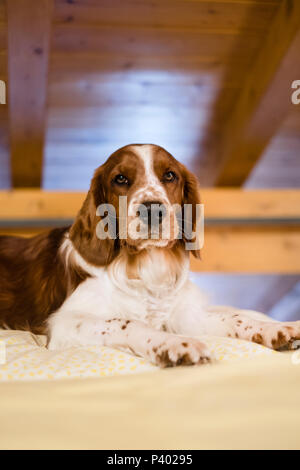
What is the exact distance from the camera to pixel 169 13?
2816mm

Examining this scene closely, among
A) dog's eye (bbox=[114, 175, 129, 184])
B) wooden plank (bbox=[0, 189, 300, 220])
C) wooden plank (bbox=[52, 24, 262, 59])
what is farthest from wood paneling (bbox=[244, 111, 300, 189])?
dog's eye (bbox=[114, 175, 129, 184])

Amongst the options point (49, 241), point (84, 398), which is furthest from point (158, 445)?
Answer: point (49, 241)

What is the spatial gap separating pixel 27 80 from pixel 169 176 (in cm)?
166

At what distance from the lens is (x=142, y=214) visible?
54.9 inches

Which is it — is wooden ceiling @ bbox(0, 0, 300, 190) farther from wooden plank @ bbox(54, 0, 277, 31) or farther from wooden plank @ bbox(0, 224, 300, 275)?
wooden plank @ bbox(0, 224, 300, 275)

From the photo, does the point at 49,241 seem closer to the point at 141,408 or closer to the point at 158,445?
the point at 141,408

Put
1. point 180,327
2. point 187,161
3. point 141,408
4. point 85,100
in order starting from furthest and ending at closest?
point 187,161, point 85,100, point 180,327, point 141,408

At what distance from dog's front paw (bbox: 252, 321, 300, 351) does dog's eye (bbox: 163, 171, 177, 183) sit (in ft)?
1.84

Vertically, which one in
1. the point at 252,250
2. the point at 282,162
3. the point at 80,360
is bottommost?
the point at 80,360

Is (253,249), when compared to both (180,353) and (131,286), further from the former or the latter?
(180,353)

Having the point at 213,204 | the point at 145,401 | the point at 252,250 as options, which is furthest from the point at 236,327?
the point at 252,250

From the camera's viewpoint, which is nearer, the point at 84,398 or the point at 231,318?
the point at 84,398

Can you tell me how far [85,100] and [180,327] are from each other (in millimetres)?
2059

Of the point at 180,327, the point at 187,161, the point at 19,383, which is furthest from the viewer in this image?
the point at 187,161
